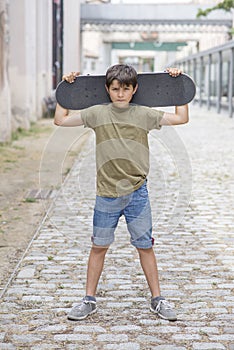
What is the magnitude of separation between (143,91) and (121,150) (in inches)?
15.9

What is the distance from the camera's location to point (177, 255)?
229 inches

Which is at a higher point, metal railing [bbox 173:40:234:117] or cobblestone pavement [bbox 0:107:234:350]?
Answer: metal railing [bbox 173:40:234:117]

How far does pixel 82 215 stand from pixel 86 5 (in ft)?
108

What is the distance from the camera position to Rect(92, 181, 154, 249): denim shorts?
412 cm

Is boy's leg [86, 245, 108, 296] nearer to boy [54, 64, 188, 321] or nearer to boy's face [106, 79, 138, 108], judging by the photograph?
boy [54, 64, 188, 321]

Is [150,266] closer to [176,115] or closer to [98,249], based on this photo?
[98,249]

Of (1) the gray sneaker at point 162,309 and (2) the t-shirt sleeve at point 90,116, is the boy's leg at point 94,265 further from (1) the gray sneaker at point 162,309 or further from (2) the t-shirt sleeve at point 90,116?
(2) the t-shirt sleeve at point 90,116

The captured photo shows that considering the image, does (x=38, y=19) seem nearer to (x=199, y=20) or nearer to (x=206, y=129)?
(x=206, y=129)

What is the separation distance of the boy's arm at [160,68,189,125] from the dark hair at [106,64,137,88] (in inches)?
10.0

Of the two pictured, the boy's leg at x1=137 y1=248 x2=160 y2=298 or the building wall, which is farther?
the building wall

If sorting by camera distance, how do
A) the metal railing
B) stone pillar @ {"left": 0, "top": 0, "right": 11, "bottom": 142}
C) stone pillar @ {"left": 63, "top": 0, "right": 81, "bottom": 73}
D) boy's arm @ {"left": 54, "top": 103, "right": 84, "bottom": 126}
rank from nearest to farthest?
boy's arm @ {"left": 54, "top": 103, "right": 84, "bottom": 126} → stone pillar @ {"left": 0, "top": 0, "right": 11, "bottom": 142} → the metal railing → stone pillar @ {"left": 63, "top": 0, "right": 81, "bottom": 73}

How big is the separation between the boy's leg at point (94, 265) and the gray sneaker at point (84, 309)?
6 centimetres

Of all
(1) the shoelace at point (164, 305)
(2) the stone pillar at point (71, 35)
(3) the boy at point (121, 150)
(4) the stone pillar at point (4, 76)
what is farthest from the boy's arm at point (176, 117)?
(2) the stone pillar at point (71, 35)

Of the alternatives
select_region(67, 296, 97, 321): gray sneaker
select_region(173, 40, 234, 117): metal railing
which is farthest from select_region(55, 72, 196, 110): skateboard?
select_region(173, 40, 234, 117): metal railing
